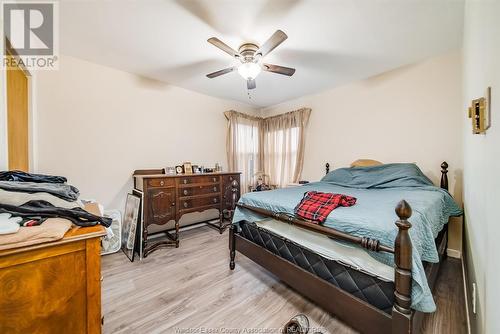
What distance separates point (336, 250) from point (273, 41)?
1.76 m

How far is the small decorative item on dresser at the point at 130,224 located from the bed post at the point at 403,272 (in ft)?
8.54

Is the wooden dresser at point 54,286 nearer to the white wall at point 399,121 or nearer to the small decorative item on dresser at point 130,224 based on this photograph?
the small decorative item on dresser at point 130,224

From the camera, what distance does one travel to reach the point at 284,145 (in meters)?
4.12

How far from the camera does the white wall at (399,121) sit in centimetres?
238

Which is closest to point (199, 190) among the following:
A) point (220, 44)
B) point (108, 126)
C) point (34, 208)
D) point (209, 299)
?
point (108, 126)

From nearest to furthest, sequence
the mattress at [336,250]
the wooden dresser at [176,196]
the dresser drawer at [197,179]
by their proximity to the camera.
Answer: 1. the mattress at [336,250]
2. the wooden dresser at [176,196]
3. the dresser drawer at [197,179]

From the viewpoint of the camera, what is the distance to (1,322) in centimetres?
71

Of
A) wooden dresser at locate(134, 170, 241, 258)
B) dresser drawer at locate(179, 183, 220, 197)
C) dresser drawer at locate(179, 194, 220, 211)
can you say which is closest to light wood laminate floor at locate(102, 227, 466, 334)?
wooden dresser at locate(134, 170, 241, 258)

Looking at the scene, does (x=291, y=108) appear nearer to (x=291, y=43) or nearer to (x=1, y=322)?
(x=291, y=43)

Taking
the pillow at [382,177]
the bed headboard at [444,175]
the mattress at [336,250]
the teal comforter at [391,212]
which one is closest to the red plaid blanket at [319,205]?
the teal comforter at [391,212]

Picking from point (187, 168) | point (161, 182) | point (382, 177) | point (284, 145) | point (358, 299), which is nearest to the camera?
point (358, 299)

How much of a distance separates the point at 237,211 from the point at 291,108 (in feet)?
9.31

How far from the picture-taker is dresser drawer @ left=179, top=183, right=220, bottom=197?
2922 mm

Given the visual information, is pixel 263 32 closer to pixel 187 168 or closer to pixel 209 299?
pixel 187 168
